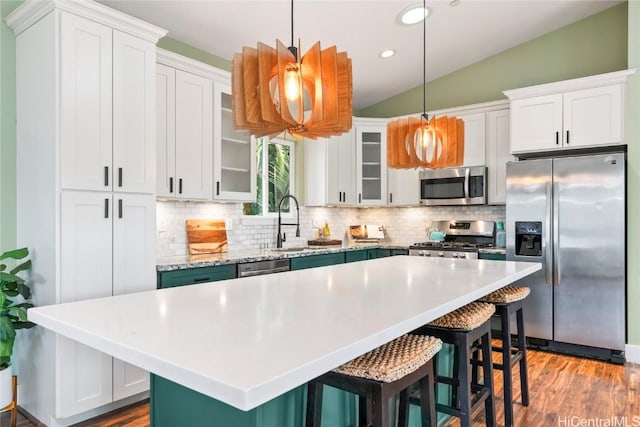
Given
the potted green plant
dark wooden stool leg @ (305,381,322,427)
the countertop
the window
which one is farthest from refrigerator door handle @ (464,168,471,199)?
the potted green plant

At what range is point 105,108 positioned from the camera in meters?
2.61

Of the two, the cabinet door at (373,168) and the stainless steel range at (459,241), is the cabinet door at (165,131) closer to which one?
the cabinet door at (373,168)

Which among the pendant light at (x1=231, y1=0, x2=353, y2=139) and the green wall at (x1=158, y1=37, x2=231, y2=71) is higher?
the green wall at (x1=158, y1=37, x2=231, y2=71)

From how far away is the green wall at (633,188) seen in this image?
3582 mm

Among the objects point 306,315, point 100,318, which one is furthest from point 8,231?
point 306,315

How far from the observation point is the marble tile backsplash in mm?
3609

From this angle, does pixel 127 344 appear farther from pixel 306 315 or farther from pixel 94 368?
pixel 94 368

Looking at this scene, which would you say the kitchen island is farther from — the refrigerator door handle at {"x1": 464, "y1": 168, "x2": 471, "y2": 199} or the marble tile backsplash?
the refrigerator door handle at {"x1": 464, "y1": 168, "x2": 471, "y2": 199}

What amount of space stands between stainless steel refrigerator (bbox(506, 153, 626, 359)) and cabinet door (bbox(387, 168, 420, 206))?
1252 millimetres

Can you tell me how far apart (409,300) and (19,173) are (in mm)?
2559

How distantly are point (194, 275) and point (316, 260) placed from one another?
1404 millimetres

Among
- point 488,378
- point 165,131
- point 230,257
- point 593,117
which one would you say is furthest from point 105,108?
point 593,117

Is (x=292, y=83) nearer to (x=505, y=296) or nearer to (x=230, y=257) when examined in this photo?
(x=505, y=296)

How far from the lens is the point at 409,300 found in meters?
1.60
